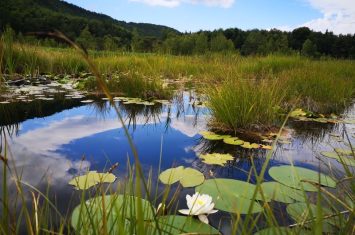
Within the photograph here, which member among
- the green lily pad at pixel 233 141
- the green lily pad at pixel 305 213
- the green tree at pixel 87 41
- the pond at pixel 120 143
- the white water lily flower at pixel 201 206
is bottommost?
the pond at pixel 120 143

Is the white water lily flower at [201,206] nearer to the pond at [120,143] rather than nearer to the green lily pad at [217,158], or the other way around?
the pond at [120,143]

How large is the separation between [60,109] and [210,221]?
3.00 m

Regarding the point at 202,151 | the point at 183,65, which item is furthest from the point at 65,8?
the point at 202,151

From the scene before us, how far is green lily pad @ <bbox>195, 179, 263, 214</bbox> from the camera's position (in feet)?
4.83

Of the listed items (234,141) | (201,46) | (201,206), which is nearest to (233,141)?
(234,141)

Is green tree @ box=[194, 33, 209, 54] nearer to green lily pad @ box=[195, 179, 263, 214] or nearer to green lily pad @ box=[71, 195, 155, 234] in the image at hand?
green lily pad @ box=[195, 179, 263, 214]

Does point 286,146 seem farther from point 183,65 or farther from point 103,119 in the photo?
point 183,65

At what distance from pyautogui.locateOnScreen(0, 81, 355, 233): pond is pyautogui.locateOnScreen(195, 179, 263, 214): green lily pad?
0.07 m

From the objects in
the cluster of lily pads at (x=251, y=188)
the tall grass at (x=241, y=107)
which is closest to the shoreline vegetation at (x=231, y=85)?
the tall grass at (x=241, y=107)

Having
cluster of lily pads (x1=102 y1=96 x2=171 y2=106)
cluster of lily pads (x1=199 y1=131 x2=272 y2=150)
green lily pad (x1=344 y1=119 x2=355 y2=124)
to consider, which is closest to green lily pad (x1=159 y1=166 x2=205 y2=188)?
cluster of lily pads (x1=199 y1=131 x2=272 y2=150)

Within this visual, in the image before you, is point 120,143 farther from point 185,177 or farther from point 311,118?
point 311,118

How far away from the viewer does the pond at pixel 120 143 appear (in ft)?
6.40

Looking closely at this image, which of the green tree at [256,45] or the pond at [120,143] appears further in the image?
the green tree at [256,45]

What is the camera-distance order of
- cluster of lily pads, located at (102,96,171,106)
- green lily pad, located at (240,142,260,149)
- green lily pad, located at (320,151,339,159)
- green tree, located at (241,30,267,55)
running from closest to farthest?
1. green lily pad, located at (320,151,339,159)
2. green lily pad, located at (240,142,260,149)
3. cluster of lily pads, located at (102,96,171,106)
4. green tree, located at (241,30,267,55)
